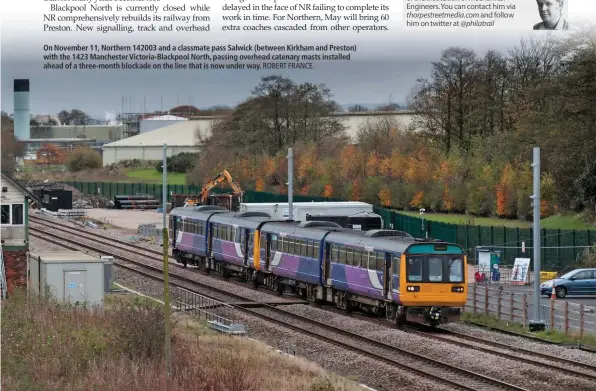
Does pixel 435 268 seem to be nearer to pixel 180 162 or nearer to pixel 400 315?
pixel 400 315

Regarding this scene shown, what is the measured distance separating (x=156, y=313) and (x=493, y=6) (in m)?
9.92

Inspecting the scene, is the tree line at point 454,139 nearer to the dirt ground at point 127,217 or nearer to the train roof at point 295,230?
the dirt ground at point 127,217

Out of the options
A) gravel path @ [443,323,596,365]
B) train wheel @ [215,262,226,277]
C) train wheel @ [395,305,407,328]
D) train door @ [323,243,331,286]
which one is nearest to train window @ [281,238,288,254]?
train door @ [323,243,331,286]

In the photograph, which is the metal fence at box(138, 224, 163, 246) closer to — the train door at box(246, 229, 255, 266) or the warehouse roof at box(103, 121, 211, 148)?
the train door at box(246, 229, 255, 266)

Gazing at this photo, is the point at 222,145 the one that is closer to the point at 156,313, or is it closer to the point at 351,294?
the point at 351,294

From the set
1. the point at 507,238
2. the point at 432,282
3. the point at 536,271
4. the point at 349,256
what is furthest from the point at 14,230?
the point at 507,238

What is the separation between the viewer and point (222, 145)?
98.7m

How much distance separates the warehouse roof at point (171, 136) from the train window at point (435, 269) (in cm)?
10251

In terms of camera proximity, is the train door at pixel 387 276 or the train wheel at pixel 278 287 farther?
the train wheel at pixel 278 287

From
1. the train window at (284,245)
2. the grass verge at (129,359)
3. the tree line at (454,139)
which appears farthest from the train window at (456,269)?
the tree line at (454,139)

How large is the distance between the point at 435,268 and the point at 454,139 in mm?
48210

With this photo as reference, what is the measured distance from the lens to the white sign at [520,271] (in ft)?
148

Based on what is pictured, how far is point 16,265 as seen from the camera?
39.5 meters

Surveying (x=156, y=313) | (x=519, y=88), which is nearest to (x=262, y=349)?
(x=156, y=313)
